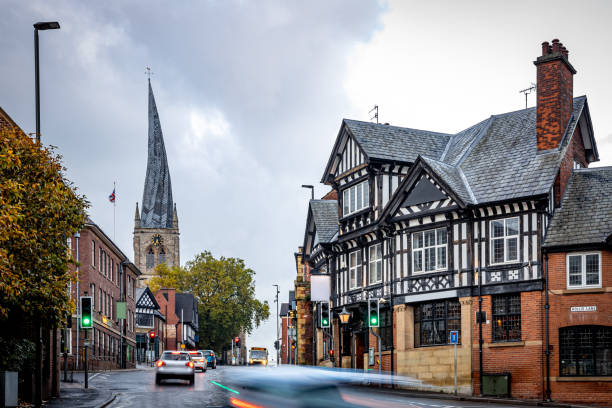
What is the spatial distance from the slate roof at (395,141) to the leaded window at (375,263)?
444 cm

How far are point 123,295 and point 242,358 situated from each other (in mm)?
83302

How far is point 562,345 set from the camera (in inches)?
1254

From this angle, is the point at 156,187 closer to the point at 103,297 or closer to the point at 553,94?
the point at 103,297

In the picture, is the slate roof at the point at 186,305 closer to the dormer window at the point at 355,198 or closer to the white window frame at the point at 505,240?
the dormer window at the point at 355,198

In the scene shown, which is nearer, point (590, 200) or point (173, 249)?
point (590, 200)

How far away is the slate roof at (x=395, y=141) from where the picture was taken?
40.3 meters

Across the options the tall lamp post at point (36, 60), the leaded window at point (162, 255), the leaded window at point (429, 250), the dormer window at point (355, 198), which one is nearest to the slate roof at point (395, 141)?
the dormer window at point (355, 198)

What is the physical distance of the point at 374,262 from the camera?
133ft

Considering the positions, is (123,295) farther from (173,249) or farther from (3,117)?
(173,249)

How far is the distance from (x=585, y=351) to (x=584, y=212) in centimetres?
549

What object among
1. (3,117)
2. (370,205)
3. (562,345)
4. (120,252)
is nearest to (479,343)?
(562,345)

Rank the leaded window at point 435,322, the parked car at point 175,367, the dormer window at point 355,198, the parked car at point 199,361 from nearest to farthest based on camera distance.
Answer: the parked car at point 175,367
the leaded window at point 435,322
the dormer window at point 355,198
the parked car at point 199,361

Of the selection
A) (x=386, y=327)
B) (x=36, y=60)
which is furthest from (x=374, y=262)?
(x=36, y=60)

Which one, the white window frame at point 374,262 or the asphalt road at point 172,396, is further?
the white window frame at point 374,262
